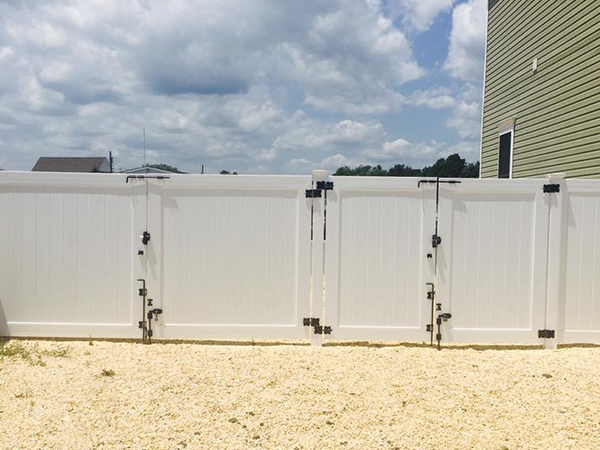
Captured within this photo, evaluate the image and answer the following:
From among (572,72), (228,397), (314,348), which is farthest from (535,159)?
(228,397)

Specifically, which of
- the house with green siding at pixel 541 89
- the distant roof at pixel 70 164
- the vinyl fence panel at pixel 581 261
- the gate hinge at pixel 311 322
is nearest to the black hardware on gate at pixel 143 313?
the gate hinge at pixel 311 322

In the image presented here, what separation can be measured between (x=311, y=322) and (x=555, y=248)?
9.13ft

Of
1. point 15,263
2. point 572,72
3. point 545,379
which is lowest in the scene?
point 545,379

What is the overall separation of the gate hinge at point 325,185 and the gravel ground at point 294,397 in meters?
1.74

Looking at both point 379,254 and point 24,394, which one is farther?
point 379,254

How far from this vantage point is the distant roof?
31812mm

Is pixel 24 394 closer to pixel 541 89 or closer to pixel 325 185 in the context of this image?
pixel 325 185

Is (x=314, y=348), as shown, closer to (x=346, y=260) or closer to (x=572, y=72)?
(x=346, y=260)

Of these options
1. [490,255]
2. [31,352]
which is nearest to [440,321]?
[490,255]

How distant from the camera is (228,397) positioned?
11.0ft

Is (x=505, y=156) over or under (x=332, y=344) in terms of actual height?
over

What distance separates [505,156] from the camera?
1009 centimetres

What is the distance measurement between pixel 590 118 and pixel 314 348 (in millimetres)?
5841

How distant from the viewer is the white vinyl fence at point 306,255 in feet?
15.0
